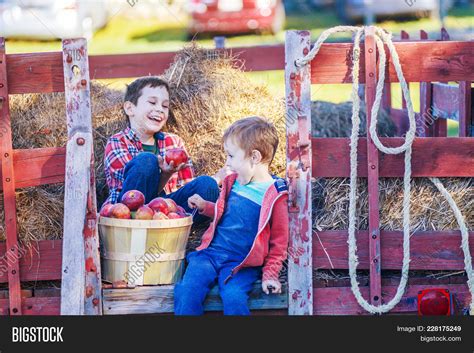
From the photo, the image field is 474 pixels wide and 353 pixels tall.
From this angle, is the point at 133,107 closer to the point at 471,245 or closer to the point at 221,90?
the point at 221,90

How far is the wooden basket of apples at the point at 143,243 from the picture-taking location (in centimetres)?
427

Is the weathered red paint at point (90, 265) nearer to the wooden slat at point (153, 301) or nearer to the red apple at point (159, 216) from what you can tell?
the wooden slat at point (153, 301)

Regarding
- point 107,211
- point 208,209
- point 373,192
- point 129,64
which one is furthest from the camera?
point 129,64

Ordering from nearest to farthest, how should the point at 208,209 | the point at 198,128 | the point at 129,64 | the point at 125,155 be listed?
the point at 208,209
the point at 125,155
the point at 198,128
the point at 129,64

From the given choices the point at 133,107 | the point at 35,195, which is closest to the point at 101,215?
the point at 35,195

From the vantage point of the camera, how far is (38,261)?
14.4 feet

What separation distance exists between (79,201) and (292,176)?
112cm

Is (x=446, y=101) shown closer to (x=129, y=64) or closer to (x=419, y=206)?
(x=419, y=206)

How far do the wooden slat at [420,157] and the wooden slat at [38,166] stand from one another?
4.48ft

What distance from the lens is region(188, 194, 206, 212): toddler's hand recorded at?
4.72 meters

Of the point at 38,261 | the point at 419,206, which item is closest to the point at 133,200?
the point at 38,261

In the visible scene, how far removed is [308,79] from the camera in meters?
4.25

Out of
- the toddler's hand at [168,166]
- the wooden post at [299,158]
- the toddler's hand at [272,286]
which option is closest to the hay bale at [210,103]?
the toddler's hand at [168,166]

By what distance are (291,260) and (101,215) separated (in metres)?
1.07
